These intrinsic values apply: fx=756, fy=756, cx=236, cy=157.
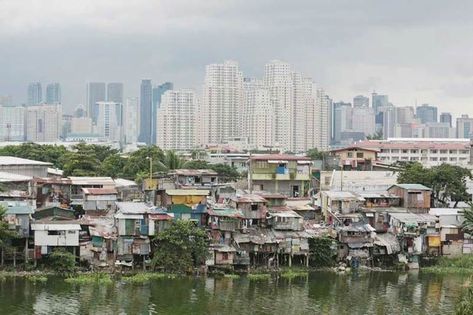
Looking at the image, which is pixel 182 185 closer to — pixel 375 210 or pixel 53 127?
pixel 375 210

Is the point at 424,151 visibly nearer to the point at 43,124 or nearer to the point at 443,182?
the point at 443,182

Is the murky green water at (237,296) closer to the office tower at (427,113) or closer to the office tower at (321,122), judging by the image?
the office tower at (321,122)

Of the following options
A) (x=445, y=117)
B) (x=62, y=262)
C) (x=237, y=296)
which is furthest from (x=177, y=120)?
(x=237, y=296)

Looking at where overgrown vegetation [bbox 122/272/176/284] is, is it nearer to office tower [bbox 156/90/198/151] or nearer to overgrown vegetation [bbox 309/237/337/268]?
overgrown vegetation [bbox 309/237/337/268]

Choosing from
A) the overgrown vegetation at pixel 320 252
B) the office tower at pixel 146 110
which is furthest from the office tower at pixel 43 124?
the overgrown vegetation at pixel 320 252

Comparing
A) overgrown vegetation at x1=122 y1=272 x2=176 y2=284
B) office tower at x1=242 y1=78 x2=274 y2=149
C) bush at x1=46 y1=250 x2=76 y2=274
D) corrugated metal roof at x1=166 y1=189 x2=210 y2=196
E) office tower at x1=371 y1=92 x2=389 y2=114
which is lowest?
overgrown vegetation at x1=122 y1=272 x2=176 y2=284

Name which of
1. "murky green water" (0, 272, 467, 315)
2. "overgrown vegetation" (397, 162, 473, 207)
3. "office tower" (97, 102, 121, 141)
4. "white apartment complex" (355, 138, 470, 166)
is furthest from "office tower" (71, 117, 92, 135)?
"murky green water" (0, 272, 467, 315)
